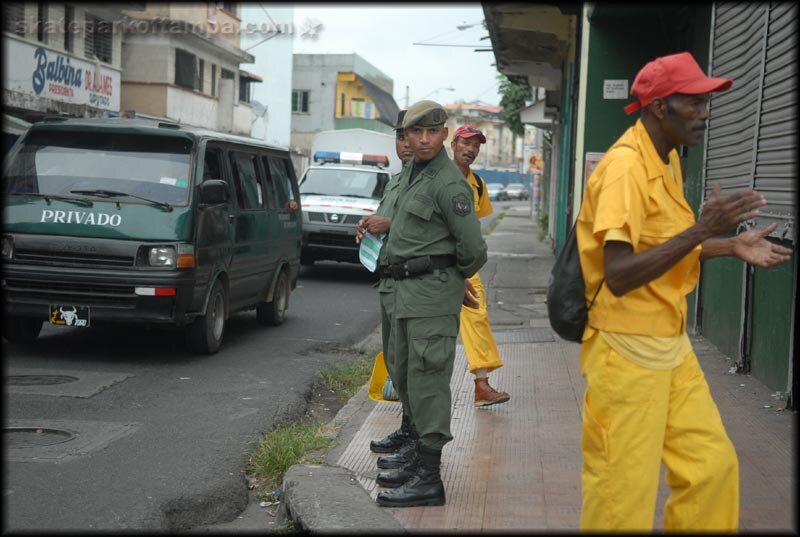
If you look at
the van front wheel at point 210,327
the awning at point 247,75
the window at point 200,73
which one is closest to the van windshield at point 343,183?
the van front wheel at point 210,327

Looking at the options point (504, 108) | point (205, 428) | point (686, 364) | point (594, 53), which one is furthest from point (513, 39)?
point (504, 108)

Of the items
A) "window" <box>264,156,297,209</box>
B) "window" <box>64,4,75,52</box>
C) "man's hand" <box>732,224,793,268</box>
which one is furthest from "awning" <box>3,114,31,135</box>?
"man's hand" <box>732,224,793,268</box>

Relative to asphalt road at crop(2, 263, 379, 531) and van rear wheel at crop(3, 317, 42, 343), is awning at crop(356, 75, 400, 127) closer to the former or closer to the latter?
asphalt road at crop(2, 263, 379, 531)

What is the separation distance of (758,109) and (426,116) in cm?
356

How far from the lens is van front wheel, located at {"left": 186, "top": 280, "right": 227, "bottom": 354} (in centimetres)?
947

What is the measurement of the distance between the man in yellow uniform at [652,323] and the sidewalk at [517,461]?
88 cm

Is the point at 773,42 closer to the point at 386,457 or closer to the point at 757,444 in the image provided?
the point at 757,444

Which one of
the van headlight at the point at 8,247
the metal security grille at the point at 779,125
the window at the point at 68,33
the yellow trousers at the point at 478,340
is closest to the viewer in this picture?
the metal security grille at the point at 779,125

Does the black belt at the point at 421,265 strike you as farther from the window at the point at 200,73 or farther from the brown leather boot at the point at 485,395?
the window at the point at 200,73

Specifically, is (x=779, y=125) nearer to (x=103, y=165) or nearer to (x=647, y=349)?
(x=647, y=349)

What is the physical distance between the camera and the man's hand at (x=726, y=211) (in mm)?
3289

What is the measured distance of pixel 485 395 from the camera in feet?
23.8

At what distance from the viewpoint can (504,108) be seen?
3797 cm

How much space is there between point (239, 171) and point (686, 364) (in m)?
7.74
